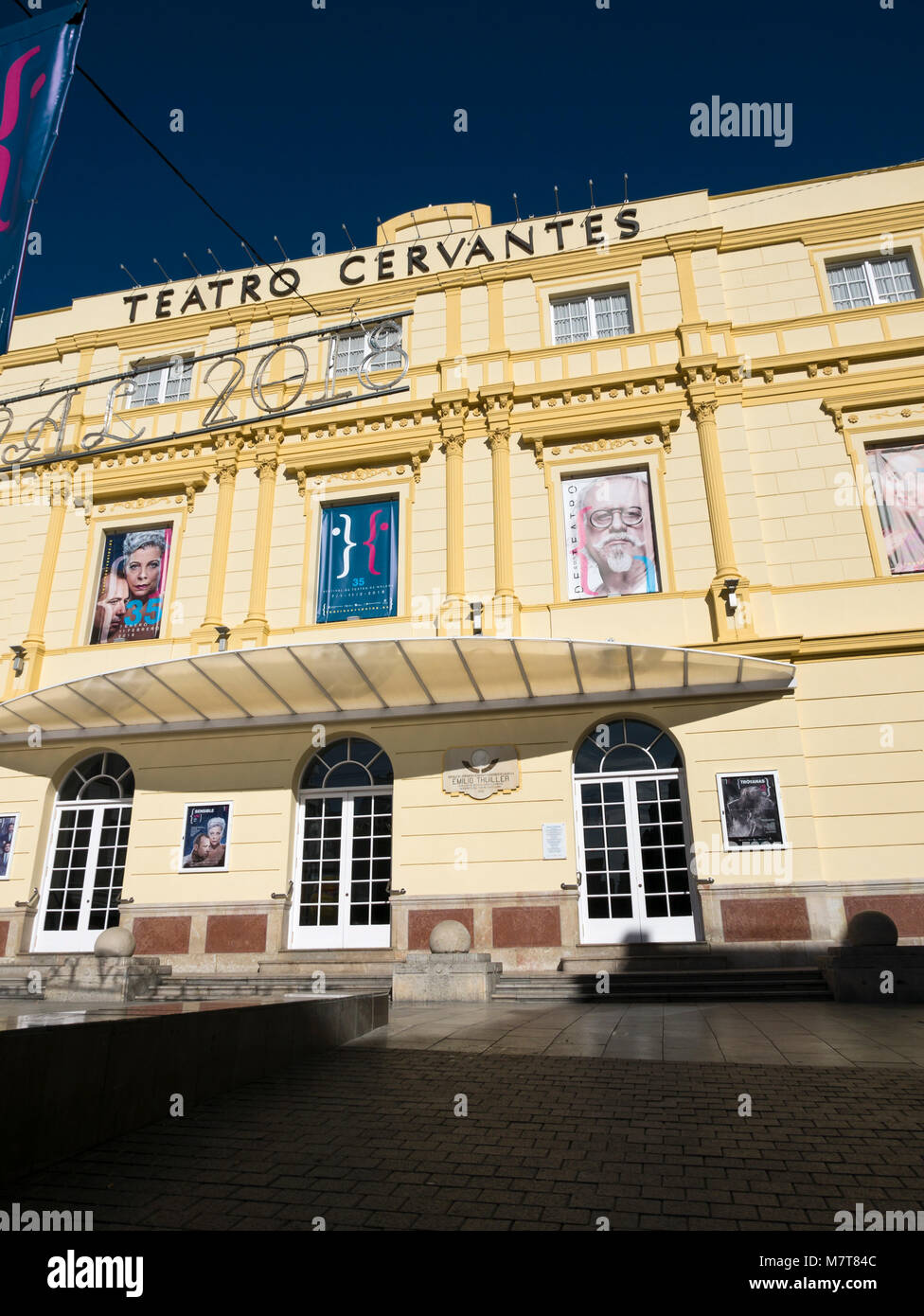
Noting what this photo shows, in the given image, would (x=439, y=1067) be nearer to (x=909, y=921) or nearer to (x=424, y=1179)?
(x=424, y=1179)

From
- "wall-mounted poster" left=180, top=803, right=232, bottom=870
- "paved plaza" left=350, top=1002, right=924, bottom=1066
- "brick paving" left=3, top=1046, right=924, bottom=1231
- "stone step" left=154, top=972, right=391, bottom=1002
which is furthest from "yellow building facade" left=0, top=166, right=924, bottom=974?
"brick paving" left=3, top=1046, right=924, bottom=1231

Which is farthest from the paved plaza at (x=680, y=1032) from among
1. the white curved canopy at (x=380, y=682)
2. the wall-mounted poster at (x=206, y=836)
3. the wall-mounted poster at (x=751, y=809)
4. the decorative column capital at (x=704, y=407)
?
the decorative column capital at (x=704, y=407)

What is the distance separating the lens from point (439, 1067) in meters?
6.38

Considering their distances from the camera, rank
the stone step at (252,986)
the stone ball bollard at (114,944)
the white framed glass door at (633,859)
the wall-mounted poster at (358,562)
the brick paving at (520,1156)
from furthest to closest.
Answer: the wall-mounted poster at (358,562) < the white framed glass door at (633,859) < the stone step at (252,986) < the stone ball bollard at (114,944) < the brick paving at (520,1156)

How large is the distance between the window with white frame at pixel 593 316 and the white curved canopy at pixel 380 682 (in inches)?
318

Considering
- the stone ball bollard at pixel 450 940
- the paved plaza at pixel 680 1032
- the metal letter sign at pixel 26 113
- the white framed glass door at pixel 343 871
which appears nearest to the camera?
the metal letter sign at pixel 26 113

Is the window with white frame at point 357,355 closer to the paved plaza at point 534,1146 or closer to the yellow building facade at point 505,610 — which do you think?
the yellow building facade at point 505,610

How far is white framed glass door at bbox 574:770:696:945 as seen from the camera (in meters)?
13.3

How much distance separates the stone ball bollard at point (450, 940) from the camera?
11.3 m

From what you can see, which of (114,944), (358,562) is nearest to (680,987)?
(114,944)

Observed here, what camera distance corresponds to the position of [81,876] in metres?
15.8

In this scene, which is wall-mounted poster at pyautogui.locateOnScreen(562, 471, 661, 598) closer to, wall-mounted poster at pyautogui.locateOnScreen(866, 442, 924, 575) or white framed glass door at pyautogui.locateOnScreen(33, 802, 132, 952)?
wall-mounted poster at pyautogui.locateOnScreen(866, 442, 924, 575)
